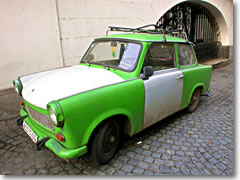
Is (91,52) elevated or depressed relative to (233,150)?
elevated

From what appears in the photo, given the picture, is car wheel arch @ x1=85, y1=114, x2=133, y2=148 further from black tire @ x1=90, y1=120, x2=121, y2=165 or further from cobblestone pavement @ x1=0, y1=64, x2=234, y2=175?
cobblestone pavement @ x1=0, y1=64, x2=234, y2=175

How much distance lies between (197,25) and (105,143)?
10.6m

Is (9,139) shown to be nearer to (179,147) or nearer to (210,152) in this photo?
(179,147)

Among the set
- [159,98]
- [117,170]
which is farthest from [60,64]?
[117,170]

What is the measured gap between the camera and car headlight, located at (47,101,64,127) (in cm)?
203

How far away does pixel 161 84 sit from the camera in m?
3.21

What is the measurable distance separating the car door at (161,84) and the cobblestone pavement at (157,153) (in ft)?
1.27

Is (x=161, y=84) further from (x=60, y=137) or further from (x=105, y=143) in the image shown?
(x=60, y=137)

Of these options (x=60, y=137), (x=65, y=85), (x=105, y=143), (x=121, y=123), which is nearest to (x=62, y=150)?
(x=60, y=137)

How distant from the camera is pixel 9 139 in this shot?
11.1 feet

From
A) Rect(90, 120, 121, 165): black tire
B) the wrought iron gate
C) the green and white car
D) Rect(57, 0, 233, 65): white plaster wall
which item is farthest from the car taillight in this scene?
the wrought iron gate

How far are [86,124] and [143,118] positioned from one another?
42.5 inches

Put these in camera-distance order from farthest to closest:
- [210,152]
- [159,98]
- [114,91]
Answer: [159,98]
[210,152]
[114,91]

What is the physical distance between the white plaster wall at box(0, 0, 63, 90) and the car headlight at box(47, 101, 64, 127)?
3.54 metres
